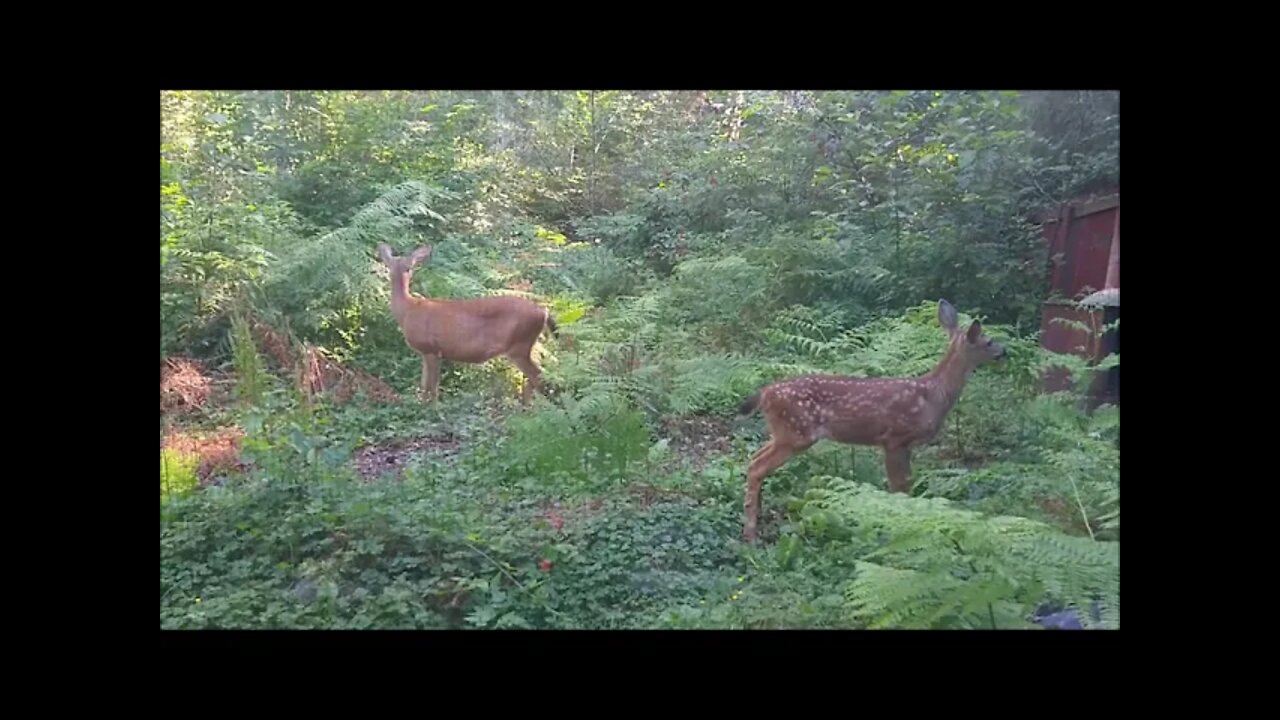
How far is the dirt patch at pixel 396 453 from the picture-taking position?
4.08m

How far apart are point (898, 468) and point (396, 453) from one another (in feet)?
6.25

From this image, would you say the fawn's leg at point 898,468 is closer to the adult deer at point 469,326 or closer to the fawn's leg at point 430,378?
the adult deer at point 469,326

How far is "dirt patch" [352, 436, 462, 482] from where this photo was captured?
4082 mm

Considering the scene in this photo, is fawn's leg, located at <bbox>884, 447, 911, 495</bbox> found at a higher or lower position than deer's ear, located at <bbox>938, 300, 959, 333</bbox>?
lower

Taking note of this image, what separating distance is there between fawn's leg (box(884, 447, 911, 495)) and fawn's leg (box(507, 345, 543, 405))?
1.54m

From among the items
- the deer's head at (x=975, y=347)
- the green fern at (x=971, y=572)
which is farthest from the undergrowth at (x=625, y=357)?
the deer's head at (x=975, y=347)

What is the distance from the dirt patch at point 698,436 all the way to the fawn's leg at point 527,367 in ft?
2.10

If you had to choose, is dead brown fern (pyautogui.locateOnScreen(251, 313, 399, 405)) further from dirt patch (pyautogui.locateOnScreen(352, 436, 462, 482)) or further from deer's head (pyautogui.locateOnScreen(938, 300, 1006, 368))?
deer's head (pyautogui.locateOnScreen(938, 300, 1006, 368))

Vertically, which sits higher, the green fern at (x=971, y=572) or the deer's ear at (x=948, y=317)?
the deer's ear at (x=948, y=317)

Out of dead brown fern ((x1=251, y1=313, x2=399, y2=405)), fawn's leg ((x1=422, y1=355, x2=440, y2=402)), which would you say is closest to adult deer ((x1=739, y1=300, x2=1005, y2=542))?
fawn's leg ((x1=422, y1=355, x2=440, y2=402))

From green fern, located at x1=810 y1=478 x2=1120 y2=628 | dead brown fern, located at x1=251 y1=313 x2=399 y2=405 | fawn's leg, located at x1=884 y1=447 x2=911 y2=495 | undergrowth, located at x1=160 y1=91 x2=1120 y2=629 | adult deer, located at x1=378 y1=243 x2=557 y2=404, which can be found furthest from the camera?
adult deer, located at x1=378 y1=243 x2=557 y2=404
